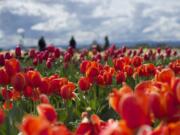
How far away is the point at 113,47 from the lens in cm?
1557

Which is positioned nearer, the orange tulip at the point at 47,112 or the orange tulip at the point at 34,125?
the orange tulip at the point at 34,125

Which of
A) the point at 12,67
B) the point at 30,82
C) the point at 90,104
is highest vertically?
the point at 12,67

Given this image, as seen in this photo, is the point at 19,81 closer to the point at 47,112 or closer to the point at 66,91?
the point at 66,91

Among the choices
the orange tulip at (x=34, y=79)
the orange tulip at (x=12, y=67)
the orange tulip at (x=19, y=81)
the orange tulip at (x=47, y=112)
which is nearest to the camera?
the orange tulip at (x=47, y=112)

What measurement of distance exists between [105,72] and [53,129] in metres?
4.64

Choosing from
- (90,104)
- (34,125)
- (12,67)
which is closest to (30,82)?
(12,67)

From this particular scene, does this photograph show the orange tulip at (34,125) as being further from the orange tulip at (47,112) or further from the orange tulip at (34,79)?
the orange tulip at (34,79)

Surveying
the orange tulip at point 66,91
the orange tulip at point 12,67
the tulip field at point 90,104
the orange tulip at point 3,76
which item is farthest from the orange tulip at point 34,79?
the orange tulip at point 66,91

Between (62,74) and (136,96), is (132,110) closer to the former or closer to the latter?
(136,96)

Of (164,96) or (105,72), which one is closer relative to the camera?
(164,96)

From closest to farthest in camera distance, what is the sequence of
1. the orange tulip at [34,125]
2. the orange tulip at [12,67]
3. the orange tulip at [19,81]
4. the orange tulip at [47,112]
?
the orange tulip at [34,125]
the orange tulip at [47,112]
the orange tulip at [19,81]
the orange tulip at [12,67]

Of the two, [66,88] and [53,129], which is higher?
[53,129]

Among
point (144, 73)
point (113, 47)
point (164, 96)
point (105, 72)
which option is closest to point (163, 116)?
point (164, 96)

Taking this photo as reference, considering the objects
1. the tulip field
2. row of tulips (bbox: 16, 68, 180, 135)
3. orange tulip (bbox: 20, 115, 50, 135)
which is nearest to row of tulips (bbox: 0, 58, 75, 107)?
the tulip field
